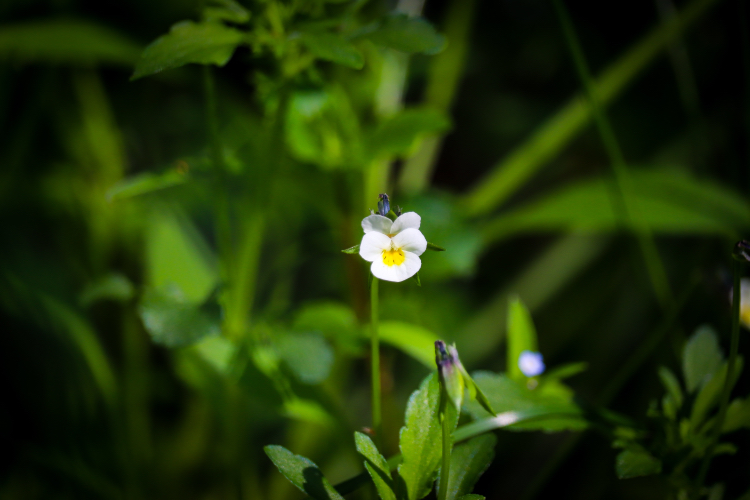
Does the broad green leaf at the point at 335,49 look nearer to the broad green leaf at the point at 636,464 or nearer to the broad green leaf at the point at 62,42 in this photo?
the broad green leaf at the point at 636,464

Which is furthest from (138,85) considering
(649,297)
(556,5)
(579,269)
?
(649,297)

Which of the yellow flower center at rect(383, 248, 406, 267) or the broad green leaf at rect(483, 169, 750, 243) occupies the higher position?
the broad green leaf at rect(483, 169, 750, 243)

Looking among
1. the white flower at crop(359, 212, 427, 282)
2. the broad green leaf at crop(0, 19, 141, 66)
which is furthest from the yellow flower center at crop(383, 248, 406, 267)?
the broad green leaf at crop(0, 19, 141, 66)

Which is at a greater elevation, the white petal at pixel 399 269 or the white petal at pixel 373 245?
the white petal at pixel 373 245

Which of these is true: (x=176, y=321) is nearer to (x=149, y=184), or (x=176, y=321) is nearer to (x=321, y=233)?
(x=149, y=184)

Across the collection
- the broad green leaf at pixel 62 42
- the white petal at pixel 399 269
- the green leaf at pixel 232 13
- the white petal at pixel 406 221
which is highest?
the broad green leaf at pixel 62 42

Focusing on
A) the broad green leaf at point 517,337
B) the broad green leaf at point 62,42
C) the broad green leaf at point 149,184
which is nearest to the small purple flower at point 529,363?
the broad green leaf at point 517,337

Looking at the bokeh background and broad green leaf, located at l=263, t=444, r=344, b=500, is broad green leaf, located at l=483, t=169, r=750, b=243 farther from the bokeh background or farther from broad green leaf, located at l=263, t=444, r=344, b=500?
broad green leaf, located at l=263, t=444, r=344, b=500
